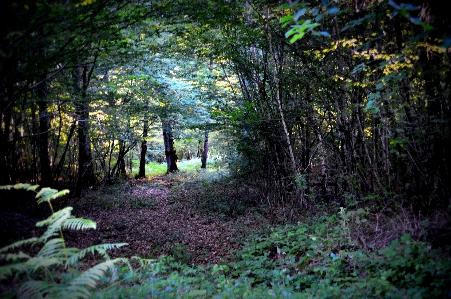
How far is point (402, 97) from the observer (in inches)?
189

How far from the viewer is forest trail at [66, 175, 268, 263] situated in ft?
22.5

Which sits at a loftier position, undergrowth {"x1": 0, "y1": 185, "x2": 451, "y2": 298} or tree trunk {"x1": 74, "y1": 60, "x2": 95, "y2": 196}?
tree trunk {"x1": 74, "y1": 60, "x2": 95, "y2": 196}

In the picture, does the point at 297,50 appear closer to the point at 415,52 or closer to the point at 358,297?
the point at 415,52

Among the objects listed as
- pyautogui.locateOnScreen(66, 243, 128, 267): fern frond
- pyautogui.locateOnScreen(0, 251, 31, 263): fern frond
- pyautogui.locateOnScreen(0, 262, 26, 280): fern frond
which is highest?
pyautogui.locateOnScreen(0, 251, 31, 263): fern frond

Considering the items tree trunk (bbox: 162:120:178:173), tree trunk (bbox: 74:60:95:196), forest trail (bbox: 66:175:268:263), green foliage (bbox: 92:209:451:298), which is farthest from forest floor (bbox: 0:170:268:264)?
tree trunk (bbox: 162:120:178:173)

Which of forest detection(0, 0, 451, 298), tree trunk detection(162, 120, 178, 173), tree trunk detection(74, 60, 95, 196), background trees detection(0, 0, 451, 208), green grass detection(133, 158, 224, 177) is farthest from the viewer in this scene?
green grass detection(133, 158, 224, 177)

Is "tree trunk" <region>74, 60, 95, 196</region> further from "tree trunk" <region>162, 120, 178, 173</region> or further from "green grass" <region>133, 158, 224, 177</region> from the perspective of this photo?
"green grass" <region>133, 158, 224, 177</region>

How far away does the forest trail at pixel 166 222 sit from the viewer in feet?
22.5

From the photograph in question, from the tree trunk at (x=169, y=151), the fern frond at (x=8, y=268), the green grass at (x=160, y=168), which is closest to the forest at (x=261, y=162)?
the fern frond at (x=8, y=268)

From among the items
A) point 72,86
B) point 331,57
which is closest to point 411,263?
point 331,57

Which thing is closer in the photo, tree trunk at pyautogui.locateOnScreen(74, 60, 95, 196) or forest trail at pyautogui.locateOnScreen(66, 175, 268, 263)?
forest trail at pyautogui.locateOnScreen(66, 175, 268, 263)

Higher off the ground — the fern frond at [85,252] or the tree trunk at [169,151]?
the tree trunk at [169,151]

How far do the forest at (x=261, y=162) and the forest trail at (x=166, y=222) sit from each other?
65 millimetres

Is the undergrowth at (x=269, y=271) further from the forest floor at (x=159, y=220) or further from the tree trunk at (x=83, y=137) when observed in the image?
the tree trunk at (x=83, y=137)
